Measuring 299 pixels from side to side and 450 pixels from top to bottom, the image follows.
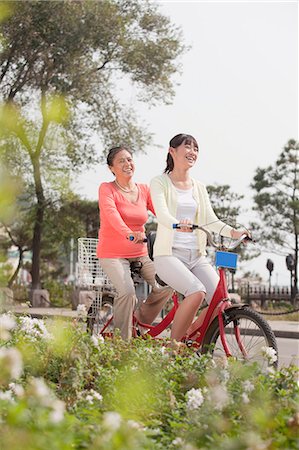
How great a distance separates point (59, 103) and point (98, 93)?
27883 mm

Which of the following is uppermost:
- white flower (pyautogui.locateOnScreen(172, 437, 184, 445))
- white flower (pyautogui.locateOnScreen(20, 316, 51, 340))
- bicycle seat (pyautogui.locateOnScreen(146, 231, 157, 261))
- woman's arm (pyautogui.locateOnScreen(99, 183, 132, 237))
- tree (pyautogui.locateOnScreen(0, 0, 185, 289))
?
tree (pyautogui.locateOnScreen(0, 0, 185, 289))

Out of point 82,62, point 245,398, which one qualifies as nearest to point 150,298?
point 245,398

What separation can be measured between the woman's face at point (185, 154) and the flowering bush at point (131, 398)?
4.96ft

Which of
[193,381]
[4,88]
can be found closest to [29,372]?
[193,381]

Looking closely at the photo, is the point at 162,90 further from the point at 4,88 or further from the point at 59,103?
the point at 59,103

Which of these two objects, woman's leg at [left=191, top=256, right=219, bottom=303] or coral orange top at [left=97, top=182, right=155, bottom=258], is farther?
coral orange top at [left=97, top=182, right=155, bottom=258]

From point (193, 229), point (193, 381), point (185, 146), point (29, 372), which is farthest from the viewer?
point (185, 146)

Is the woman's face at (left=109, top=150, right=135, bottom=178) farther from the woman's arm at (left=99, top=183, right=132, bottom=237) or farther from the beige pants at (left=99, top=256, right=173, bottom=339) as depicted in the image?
the beige pants at (left=99, top=256, right=173, bottom=339)

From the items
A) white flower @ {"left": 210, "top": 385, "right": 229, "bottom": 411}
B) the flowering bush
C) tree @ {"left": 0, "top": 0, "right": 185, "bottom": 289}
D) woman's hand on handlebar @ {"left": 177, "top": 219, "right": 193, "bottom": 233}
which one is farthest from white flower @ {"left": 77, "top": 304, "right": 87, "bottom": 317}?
tree @ {"left": 0, "top": 0, "right": 185, "bottom": 289}

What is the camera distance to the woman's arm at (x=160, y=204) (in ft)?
20.8

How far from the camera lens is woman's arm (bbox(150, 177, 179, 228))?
6.34 meters

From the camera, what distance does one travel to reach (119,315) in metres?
7.00

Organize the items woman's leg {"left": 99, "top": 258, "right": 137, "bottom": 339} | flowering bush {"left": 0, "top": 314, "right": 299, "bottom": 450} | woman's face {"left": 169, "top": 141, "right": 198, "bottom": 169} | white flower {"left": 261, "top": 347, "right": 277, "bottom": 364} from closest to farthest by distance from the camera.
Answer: flowering bush {"left": 0, "top": 314, "right": 299, "bottom": 450}, white flower {"left": 261, "top": 347, "right": 277, "bottom": 364}, woman's face {"left": 169, "top": 141, "right": 198, "bottom": 169}, woman's leg {"left": 99, "top": 258, "right": 137, "bottom": 339}

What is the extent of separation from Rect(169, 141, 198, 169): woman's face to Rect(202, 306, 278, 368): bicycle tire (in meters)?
1.25
